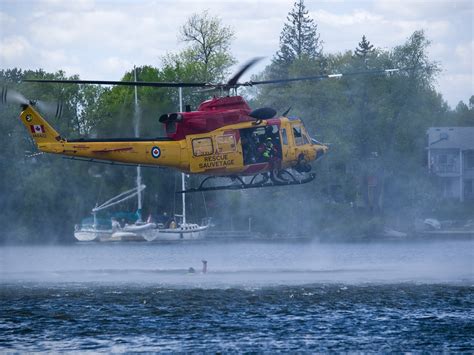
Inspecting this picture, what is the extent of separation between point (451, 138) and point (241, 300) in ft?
208

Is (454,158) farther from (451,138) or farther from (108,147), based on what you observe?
(108,147)

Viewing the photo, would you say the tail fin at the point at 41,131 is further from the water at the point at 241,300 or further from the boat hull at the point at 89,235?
the boat hull at the point at 89,235

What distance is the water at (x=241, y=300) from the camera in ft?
125

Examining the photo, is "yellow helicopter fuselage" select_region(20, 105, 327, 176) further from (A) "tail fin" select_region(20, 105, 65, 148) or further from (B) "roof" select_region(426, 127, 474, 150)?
(B) "roof" select_region(426, 127, 474, 150)

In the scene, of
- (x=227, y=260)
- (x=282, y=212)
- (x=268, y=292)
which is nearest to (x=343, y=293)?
(x=268, y=292)

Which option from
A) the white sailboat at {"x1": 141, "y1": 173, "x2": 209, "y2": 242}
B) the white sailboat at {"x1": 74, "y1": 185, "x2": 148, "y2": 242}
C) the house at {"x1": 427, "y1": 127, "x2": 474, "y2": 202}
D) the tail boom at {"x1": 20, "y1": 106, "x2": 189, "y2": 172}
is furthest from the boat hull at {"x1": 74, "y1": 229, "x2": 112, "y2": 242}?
the tail boom at {"x1": 20, "y1": 106, "x2": 189, "y2": 172}

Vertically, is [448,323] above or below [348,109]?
below

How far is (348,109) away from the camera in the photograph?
290ft

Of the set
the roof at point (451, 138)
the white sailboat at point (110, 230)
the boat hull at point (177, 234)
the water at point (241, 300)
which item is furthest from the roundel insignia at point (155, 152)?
the roof at point (451, 138)

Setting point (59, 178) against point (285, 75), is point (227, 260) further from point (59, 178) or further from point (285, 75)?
point (285, 75)

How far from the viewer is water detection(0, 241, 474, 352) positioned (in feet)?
125

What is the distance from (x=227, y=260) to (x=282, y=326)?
2833 centimetres

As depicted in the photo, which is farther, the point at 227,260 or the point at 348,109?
Answer: the point at 348,109

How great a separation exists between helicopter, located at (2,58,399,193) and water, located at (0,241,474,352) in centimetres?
544
